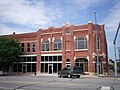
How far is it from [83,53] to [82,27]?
5.46 m

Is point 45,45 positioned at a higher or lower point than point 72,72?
higher

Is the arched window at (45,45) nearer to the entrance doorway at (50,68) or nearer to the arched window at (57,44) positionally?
the arched window at (57,44)

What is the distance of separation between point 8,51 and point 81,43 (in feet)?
52.5

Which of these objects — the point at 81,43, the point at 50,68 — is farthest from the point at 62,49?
the point at 50,68

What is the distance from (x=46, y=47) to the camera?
48.0 metres

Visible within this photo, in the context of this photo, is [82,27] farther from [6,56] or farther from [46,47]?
[6,56]

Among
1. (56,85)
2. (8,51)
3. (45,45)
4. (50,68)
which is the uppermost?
(45,45)

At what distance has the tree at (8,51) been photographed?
46.1m

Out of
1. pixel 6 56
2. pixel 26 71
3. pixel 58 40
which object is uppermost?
pixel 58 40

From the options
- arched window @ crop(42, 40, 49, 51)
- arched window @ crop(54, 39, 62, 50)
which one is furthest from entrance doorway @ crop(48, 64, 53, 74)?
arched window @ crop(54, 39, 62, 50)

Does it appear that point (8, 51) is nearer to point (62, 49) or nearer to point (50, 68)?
point (50, 68)

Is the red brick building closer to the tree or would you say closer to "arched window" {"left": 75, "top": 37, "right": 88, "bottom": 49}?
"arched window" {"left": 75, "top": 37, "right": 88, "bottom": 49}

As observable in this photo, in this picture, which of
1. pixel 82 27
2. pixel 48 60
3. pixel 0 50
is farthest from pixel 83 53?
pixel 0 50

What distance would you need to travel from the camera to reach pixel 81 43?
144 ft
